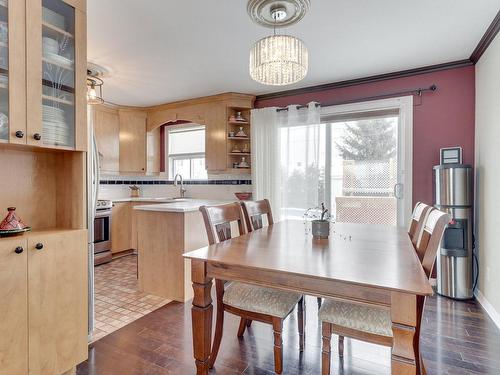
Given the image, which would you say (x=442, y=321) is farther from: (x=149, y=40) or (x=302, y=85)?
(x=149, y=40)

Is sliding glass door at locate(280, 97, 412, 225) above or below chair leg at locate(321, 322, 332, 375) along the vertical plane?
above

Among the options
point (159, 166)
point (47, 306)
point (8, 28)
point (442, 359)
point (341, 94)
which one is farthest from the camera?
point (159, 166)

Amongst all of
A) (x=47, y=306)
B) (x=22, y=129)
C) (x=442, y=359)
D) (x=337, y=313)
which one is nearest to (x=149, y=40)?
(x=22, y=129)

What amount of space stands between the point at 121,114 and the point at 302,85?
9.65 feet

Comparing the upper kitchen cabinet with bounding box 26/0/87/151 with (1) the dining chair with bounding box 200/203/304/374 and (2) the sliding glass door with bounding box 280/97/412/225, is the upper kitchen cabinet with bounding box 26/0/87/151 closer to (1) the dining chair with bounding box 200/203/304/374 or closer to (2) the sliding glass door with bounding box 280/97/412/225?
(1) the dining chair with bounding box 200/203/304/374

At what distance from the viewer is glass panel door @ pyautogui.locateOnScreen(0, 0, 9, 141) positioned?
55.7 inches

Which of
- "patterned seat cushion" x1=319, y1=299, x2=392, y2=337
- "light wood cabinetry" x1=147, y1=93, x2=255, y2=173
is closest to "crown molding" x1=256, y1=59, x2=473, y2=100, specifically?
"light wood cabinetry" x1=147, y1=93, x2=255, y2=173

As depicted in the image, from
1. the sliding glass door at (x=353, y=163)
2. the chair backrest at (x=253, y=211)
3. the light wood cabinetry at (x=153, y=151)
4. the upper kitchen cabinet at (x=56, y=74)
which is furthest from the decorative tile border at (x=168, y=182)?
the upper kitchen cabinet at (x=56, y=74)

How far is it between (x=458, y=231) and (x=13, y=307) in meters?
3.51

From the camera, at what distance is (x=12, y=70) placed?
1.44m

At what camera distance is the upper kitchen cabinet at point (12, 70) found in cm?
142

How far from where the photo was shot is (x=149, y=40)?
260 centimetres

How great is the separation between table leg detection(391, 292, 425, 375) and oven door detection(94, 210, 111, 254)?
12.7 ft

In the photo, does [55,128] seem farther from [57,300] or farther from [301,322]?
[301,322]
